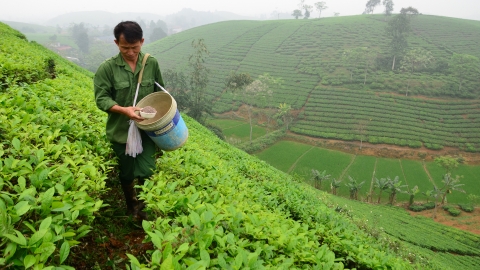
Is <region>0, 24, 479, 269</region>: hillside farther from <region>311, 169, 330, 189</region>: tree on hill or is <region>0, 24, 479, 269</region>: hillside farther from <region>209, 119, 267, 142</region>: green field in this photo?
<region>209, 119, 267, 142</region>: green field

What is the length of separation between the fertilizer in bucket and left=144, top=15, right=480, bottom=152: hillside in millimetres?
34234

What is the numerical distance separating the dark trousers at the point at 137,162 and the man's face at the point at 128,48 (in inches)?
28.8

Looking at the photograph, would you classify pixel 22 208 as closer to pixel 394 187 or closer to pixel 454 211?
pixel 394 187

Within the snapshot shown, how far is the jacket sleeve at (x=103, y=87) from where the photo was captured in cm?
261

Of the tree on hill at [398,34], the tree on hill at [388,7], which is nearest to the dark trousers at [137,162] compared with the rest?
the tree on hill at [398,34]

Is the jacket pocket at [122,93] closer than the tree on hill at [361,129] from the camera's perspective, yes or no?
Yes

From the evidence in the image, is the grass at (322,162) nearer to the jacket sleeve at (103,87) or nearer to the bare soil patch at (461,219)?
the bare soil patch at (461,219)

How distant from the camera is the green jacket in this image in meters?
2.73

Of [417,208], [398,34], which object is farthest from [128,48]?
[398,34]

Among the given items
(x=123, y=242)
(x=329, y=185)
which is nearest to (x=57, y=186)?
(x=123, y=242)

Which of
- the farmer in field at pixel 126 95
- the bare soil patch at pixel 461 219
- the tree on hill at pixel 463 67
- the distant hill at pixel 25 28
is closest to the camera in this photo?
the farmer in field at pixel 126 95

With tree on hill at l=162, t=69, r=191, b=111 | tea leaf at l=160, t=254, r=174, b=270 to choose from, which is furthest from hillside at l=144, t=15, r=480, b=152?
tea leaf at l=160, t=254, r=174, b=270

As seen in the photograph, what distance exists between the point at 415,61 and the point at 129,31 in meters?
56.7

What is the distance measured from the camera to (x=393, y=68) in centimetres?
5188
